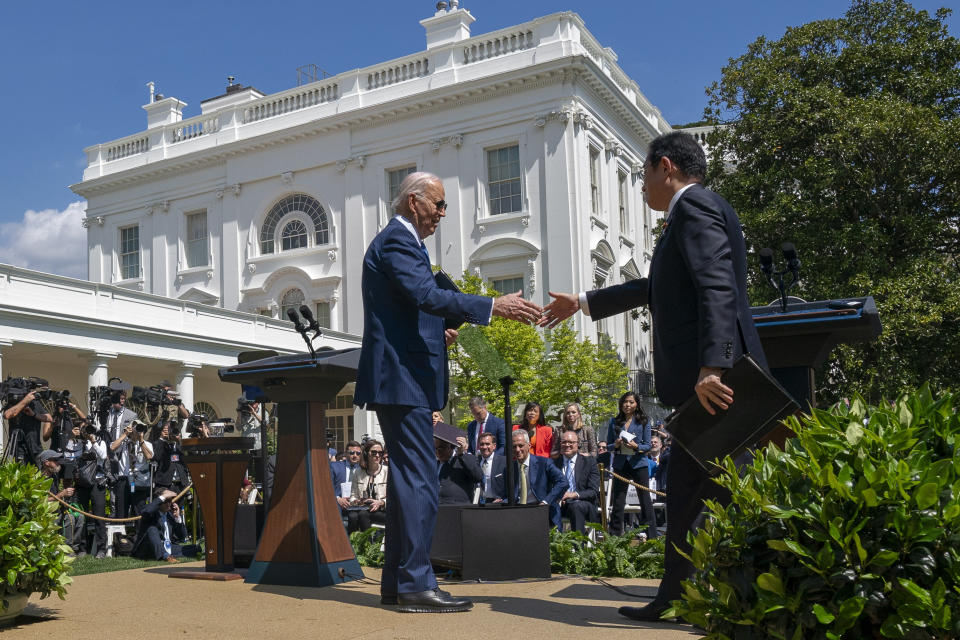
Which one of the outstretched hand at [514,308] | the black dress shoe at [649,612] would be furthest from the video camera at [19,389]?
the black dress shoe at [649,612]

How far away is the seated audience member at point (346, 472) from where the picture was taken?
1316 cm

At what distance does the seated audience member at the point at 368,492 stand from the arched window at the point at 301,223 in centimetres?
2511

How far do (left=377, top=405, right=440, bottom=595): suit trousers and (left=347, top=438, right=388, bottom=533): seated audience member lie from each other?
608 cm

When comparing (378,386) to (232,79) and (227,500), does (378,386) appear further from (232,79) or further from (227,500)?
(232,79)

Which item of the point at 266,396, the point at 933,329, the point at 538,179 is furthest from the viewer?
the point at 538,179

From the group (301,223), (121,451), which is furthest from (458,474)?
(301,223)

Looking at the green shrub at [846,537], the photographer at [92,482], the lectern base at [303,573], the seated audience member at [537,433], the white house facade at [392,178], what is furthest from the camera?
the white house facade at [392,178]

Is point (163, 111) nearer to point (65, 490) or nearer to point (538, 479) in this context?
point (65, 490)

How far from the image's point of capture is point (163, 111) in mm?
44156

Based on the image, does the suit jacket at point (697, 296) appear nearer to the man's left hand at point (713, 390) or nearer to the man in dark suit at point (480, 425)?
the man's left hand at point (713, 390)

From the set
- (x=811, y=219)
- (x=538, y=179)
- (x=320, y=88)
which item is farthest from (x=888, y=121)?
(x=320, y=88)

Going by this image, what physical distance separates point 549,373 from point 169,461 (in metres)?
19.1

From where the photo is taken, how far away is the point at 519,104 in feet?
109

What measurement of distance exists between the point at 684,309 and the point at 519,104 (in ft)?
99.2
